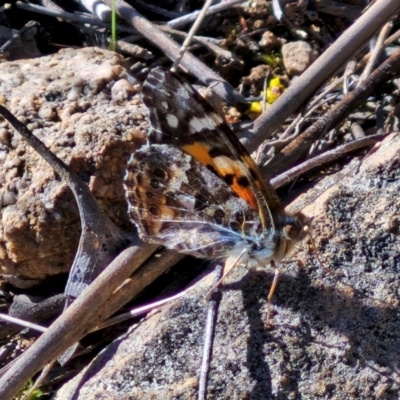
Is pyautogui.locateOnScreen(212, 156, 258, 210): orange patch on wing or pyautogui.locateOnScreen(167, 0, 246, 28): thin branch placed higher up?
pyautogui.locateOnScreen(167, 0, 246, 28): thin branch

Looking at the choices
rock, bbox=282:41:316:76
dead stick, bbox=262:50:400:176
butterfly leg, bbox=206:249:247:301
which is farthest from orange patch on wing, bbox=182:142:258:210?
rock, bbox=282:41:316:76

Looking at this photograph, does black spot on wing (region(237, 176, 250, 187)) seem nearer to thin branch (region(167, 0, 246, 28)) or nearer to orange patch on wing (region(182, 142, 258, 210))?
orange patch on wing (region(182, 142, 258, 210))

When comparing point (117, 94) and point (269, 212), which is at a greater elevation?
point (117, 94)

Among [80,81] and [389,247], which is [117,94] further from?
[389,247]

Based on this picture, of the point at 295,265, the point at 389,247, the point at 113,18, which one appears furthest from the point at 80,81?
the point at 389,247

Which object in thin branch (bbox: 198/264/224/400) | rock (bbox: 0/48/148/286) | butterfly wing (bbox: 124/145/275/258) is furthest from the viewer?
rock (bbox: 0/48/148/286)

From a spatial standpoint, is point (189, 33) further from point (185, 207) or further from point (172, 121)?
point (185, 207)
